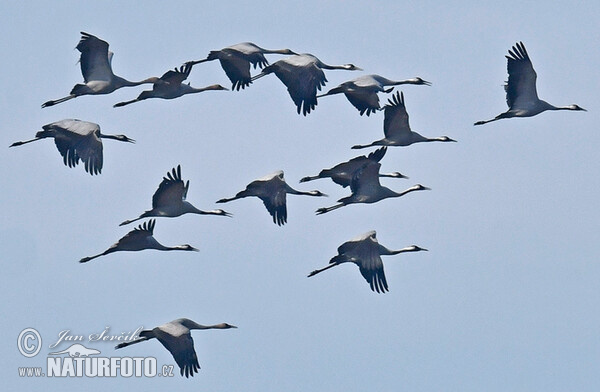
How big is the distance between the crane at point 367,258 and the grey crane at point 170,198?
307 centimetres

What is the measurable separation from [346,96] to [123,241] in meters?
6.69

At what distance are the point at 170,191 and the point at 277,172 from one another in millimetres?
2742

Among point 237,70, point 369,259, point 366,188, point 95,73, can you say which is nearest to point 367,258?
point 369,259

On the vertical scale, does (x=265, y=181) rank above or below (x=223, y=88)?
below

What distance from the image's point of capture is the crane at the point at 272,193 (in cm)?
3869

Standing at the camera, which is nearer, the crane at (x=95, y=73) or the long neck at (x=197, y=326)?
the long neck at (x=197, y=326)

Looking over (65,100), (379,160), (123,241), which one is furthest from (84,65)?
(379,160)

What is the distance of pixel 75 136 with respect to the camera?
36.8m

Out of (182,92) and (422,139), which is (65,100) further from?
(422,139)

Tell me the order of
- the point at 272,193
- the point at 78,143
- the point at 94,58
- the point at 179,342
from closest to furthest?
1. the point at 179,342
2. the point at 78,143
3. the point at 94,58
4. the point at 272,193

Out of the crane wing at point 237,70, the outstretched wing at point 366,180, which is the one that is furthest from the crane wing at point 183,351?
the crane wing at point 237,70

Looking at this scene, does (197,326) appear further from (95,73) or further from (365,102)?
(365,102)

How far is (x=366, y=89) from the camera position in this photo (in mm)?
39719

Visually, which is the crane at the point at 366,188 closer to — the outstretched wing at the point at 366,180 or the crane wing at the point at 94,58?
the outstretched wing at the point at 366,180
